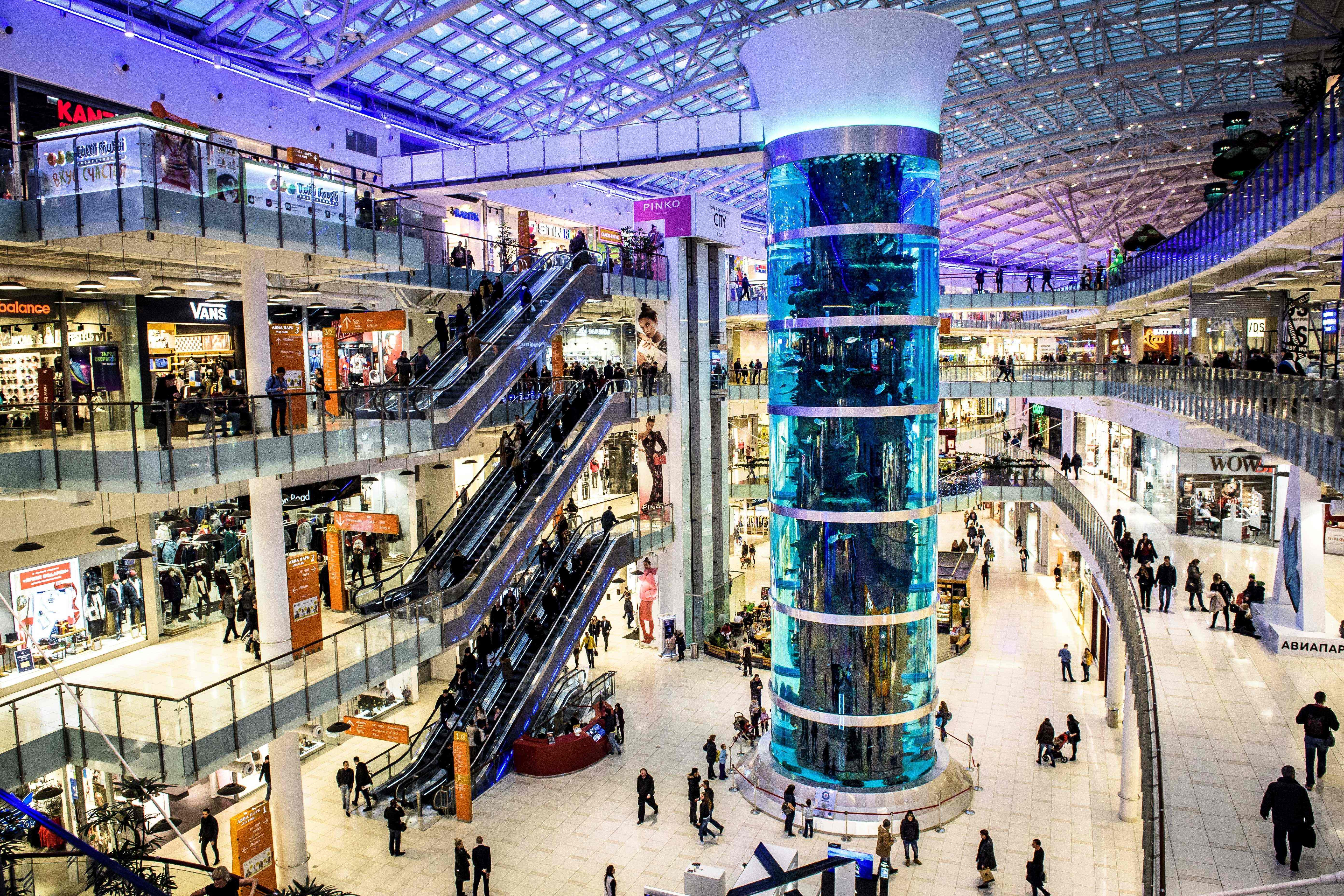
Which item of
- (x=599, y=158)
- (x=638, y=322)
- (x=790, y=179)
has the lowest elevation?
(x=638, y=322)

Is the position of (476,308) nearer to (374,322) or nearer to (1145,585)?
(374,322)

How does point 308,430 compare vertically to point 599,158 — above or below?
below

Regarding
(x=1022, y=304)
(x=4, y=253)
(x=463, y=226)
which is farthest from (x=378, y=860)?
(x=1022, y=304)

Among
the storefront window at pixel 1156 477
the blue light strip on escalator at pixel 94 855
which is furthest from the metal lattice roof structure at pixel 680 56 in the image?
the blue light strip on escalator at pixel 94 855

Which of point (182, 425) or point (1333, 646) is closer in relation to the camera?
point (182, 425)

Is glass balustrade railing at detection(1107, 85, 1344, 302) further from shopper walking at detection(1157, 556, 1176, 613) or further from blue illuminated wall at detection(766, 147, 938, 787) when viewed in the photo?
shopper walking at detection(1157, 556, 1176, 613)

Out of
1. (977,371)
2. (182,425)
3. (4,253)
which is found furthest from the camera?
(977,371)

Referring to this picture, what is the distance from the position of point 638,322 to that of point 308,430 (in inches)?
582

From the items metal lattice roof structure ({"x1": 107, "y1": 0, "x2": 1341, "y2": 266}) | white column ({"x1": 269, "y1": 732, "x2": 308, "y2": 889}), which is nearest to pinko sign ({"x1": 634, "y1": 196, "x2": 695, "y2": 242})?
metal lattice roof structure ({"x1": 107, "y1": 0, "x2": 1341, "y2": 266})

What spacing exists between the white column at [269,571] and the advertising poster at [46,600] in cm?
437

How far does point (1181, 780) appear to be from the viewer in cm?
1255

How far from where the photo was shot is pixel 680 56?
1146 inches

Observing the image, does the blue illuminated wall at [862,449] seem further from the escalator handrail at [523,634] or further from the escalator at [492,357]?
the escalator handrail at [523,634]

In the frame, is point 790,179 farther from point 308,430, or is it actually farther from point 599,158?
point 308,430
